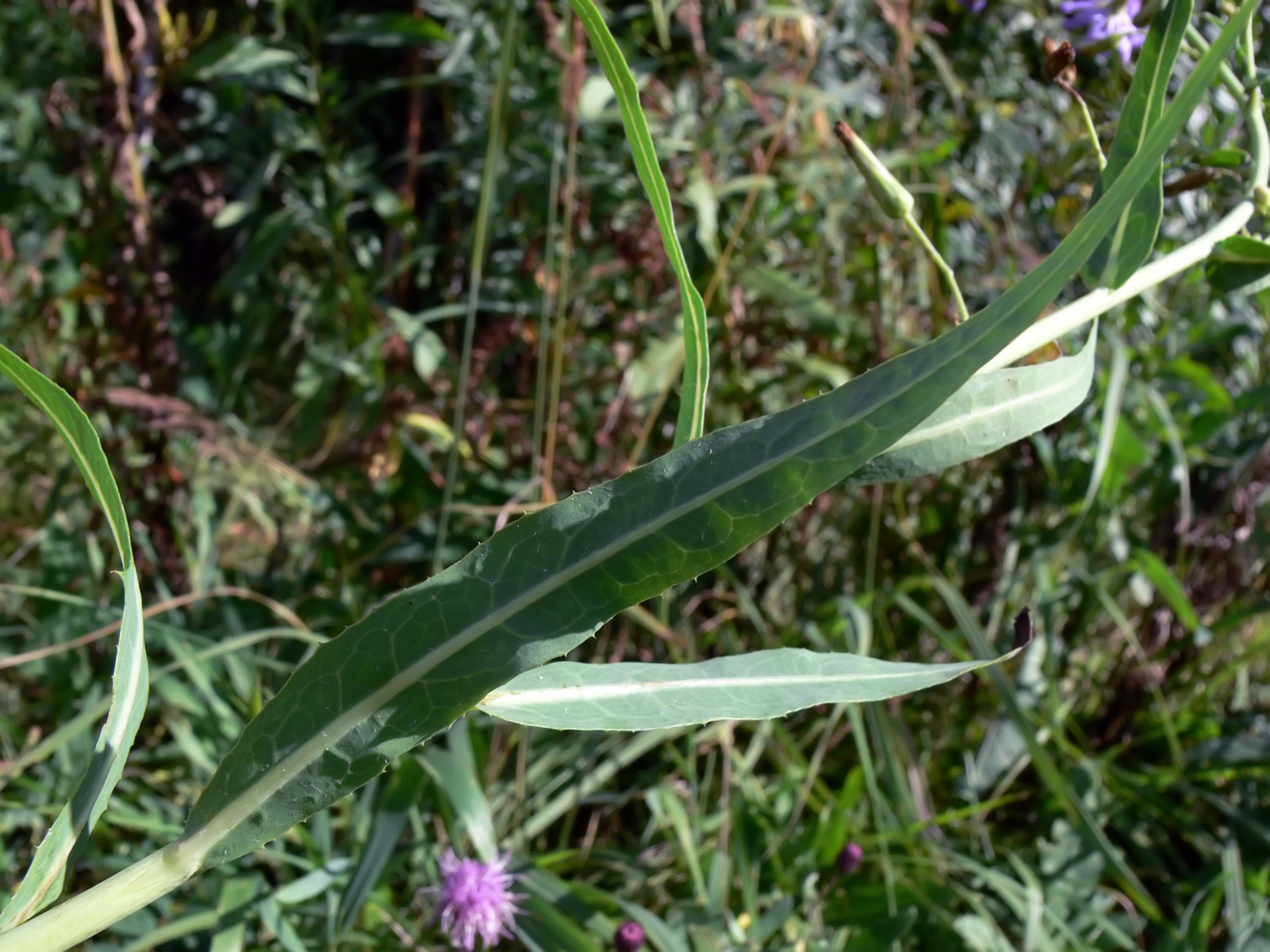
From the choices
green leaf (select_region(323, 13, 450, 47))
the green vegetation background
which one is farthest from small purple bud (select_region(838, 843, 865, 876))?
green leaf (select_region(323, 13, 450, 47))

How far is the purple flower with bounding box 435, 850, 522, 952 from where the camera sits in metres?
0.78

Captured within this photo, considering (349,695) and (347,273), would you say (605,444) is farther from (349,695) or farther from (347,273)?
(349,695)

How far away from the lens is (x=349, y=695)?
0.34m

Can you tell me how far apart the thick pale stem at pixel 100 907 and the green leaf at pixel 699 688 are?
0.37ft

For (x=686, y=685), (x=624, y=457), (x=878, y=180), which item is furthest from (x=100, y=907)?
(x=624, y=457)

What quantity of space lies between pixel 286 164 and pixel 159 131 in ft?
0.68

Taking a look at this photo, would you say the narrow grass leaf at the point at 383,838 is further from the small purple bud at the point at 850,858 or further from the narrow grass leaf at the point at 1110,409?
the narrow grass leaf at the point at 1110,409

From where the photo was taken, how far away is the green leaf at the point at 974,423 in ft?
1.32

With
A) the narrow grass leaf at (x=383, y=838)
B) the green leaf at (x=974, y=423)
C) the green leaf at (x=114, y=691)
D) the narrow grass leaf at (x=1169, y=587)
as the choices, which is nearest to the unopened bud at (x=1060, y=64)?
the green leaf at (x=974, y=423)

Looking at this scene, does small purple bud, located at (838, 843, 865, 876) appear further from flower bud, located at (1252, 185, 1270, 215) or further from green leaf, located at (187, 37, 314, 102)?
green leaf, located at (187, 37, 314, 102)

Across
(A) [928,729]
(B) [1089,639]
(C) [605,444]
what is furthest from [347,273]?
(B) [1089,639]

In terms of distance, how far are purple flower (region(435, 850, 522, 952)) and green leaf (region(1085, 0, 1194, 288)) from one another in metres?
0.65

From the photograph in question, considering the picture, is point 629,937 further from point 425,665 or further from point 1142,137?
point 1142,137

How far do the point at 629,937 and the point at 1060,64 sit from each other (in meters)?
0.70
